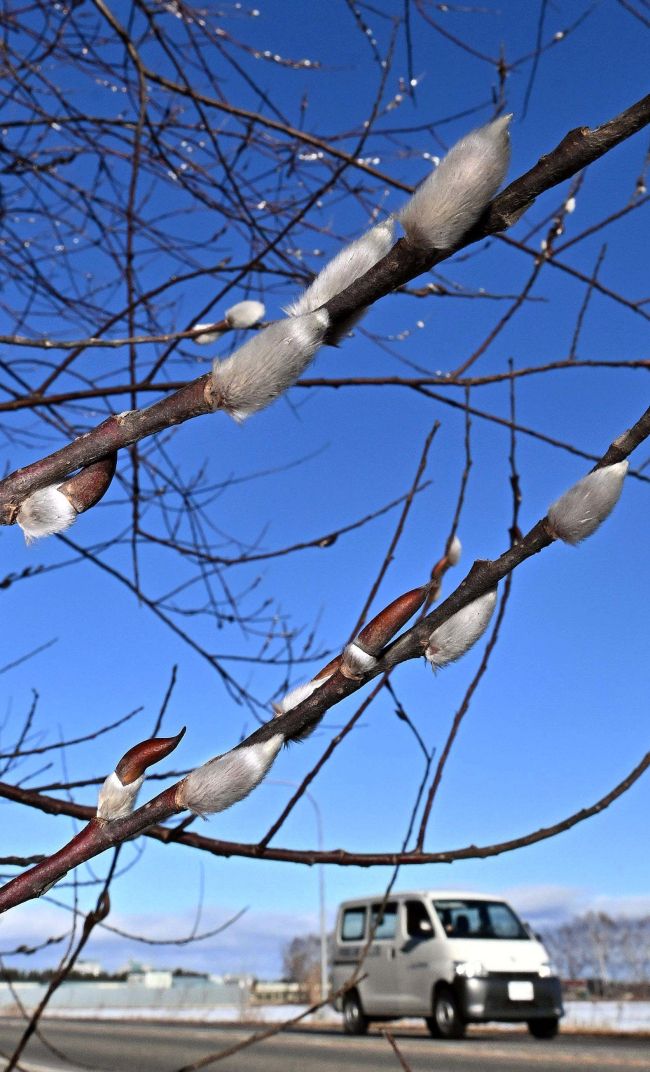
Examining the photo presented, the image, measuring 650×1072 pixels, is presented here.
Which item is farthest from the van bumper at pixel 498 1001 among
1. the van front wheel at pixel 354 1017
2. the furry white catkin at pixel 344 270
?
the furry white catkin at pixel 344 270

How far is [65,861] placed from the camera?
24.4 inches

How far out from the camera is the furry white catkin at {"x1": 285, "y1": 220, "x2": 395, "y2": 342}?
0.58 metres

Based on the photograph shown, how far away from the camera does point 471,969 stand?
30.1 feet

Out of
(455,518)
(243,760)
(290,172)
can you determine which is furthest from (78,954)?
(290,172)

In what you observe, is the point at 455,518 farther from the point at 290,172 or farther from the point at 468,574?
the point at 290,172

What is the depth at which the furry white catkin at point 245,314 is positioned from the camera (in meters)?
1.49

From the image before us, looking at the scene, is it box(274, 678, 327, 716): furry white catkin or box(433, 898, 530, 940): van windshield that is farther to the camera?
box(433, 898, 530, 940): van windshield

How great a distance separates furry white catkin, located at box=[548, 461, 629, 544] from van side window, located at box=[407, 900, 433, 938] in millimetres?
9716

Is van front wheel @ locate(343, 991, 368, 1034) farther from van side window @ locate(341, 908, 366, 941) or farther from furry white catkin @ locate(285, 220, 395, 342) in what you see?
furry white catkin @ locate(285, 220, 395, 342)

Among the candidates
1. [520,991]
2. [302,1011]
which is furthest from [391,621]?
[302,1011]

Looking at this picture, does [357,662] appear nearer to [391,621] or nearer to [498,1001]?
[391,621]

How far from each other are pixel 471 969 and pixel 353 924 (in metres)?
2.15

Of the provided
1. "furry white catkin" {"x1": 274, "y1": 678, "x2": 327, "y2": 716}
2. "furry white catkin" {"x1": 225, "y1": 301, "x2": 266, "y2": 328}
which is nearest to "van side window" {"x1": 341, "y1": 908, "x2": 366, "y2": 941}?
"furry white catkin" {"x1": 225, "y1": 301, "x2": 266, "y2": 328}

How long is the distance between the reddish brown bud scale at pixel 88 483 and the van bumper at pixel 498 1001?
9.46 m
